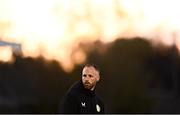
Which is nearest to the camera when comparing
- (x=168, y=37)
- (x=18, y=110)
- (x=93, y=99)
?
(x=93, y=99)

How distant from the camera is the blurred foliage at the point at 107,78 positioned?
1170 cm

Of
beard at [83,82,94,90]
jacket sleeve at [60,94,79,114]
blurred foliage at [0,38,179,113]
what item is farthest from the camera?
blurred foliage at [0,38,179,113]

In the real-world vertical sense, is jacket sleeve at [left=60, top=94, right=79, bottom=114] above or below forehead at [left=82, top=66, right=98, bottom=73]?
below

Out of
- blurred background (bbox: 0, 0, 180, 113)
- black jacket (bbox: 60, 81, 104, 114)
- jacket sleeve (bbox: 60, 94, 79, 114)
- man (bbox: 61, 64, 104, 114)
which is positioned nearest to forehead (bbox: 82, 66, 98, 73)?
man (bbox: 61, 64, 104, 114)

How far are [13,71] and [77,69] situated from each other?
5.33ft

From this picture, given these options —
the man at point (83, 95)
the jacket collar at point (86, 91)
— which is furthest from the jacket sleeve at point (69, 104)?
the jacket collar at point (86, 91)

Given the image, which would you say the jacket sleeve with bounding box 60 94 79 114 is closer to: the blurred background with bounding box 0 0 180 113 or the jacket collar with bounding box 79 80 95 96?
the jacket collar with bounding box 79 80 95 96

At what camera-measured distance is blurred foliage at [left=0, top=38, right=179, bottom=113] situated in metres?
11.7

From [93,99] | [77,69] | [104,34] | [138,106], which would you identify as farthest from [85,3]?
[93,99]

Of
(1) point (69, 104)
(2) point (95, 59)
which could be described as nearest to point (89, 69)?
(1) point (69, 104)

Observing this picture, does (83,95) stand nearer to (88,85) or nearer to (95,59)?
(88,85)

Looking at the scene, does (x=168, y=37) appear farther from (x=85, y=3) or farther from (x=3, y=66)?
(x=3, y=66)

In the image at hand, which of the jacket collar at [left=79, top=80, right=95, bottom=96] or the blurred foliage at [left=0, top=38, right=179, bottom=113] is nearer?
the jacket collar at [left=79, top=80, right=95, bottom=96]

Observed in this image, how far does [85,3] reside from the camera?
12406 mm
